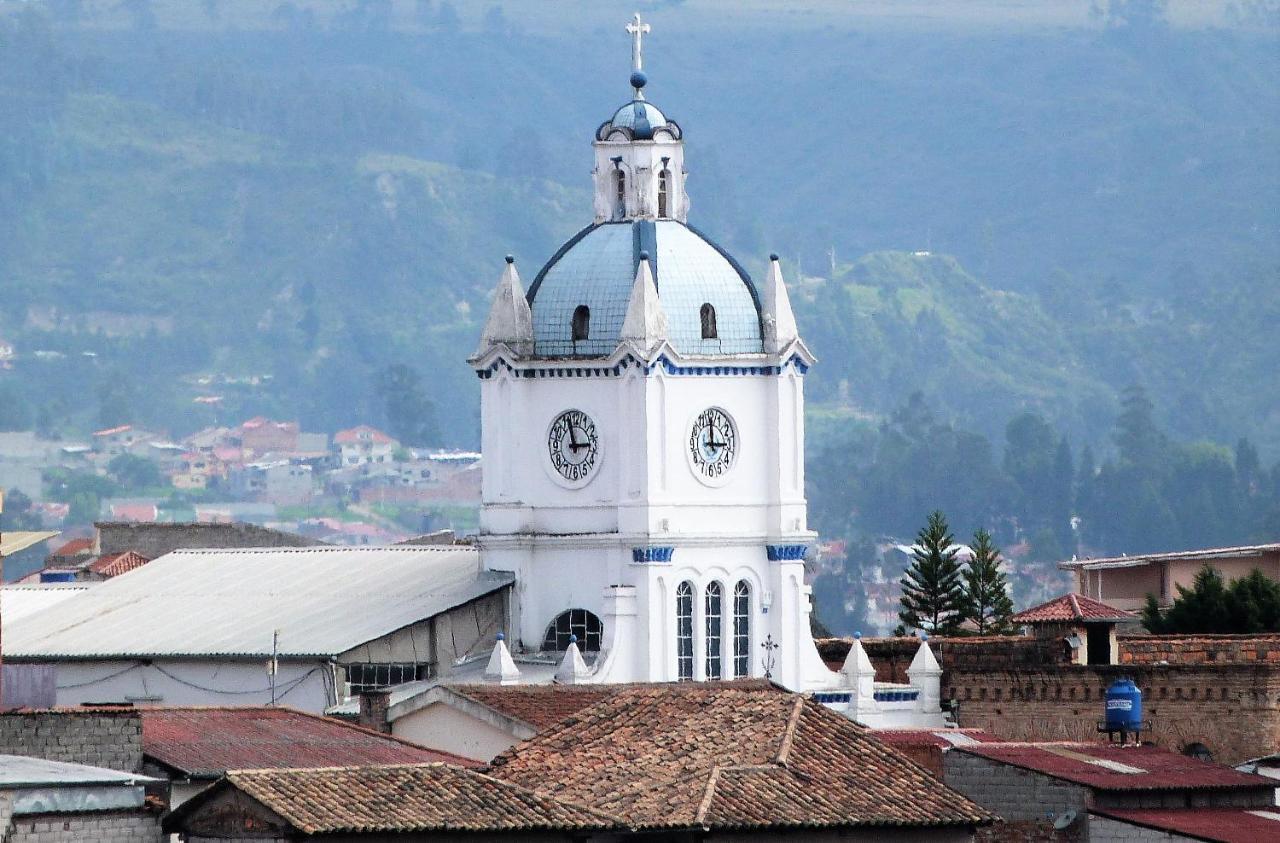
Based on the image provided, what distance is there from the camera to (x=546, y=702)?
5403cm

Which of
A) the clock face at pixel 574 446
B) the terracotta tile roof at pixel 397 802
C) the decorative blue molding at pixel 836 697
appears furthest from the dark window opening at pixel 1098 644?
the terracotta tile roof at pixel 397 802

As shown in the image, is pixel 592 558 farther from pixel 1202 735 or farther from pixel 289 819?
pixel 289 819

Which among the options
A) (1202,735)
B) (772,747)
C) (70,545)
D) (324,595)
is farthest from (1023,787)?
(70,545)

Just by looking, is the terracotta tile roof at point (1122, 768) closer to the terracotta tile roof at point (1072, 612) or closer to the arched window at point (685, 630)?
the arched window at point (685, 630)

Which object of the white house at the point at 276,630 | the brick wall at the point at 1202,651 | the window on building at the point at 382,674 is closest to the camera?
the window on building at the point at 382,674

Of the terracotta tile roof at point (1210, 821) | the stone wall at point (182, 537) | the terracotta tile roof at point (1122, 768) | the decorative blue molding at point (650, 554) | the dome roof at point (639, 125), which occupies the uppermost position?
the dome roof at point (639, 125)

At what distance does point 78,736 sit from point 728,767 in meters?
6.72

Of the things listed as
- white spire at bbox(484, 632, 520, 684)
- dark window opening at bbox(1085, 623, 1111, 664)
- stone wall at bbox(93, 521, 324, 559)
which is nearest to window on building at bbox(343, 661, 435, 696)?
white spire at bbox(484, 632, 520, 684)

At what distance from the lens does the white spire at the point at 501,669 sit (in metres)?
68.3

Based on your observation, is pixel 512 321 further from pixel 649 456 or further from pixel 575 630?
pixel 575 630

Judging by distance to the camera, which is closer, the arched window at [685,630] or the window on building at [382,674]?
the window on building at [382,674]

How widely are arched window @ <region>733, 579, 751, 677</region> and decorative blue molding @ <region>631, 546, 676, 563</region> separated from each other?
5.87 feet

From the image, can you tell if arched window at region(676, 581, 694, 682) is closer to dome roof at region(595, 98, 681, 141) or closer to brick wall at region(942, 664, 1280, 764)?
brick wall at region(942, 664, 1280, 764)

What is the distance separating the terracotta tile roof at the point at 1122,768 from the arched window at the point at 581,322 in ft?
67.4
